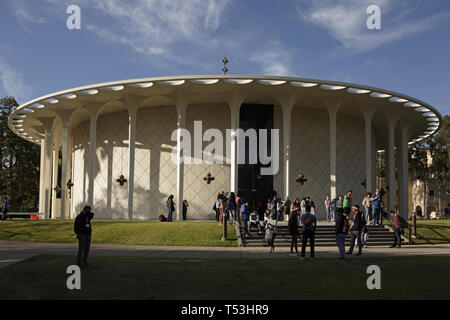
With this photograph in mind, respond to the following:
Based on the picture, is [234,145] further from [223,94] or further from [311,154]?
[311,154]

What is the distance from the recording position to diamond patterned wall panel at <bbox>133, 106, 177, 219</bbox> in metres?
27.0

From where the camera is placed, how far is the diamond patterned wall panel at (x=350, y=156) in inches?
1127

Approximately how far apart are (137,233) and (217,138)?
9.59 metres

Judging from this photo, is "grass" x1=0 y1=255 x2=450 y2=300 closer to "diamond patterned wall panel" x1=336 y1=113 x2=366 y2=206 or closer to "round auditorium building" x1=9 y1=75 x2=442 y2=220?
"round auditorium building" x1=9 y1=75 x2=442 y2=220

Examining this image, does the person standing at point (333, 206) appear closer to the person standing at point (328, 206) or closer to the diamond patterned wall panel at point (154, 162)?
the person standing at point (328, 206)

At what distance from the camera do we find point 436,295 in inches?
289

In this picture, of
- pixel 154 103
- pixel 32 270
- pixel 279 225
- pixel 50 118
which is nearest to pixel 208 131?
pixel 154 103

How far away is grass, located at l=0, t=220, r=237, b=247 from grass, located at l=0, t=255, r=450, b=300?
19.7 ft

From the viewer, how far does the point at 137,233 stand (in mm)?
18875

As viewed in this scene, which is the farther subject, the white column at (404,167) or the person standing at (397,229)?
the white column at (404,167)

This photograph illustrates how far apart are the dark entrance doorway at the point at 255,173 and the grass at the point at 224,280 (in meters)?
14.7

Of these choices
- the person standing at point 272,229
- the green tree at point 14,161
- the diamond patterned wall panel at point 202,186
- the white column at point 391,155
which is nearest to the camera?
the person standing at point 272,229

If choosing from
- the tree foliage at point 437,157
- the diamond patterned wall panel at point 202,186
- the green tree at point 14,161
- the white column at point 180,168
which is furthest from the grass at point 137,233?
the tree foliage at point 437,157
